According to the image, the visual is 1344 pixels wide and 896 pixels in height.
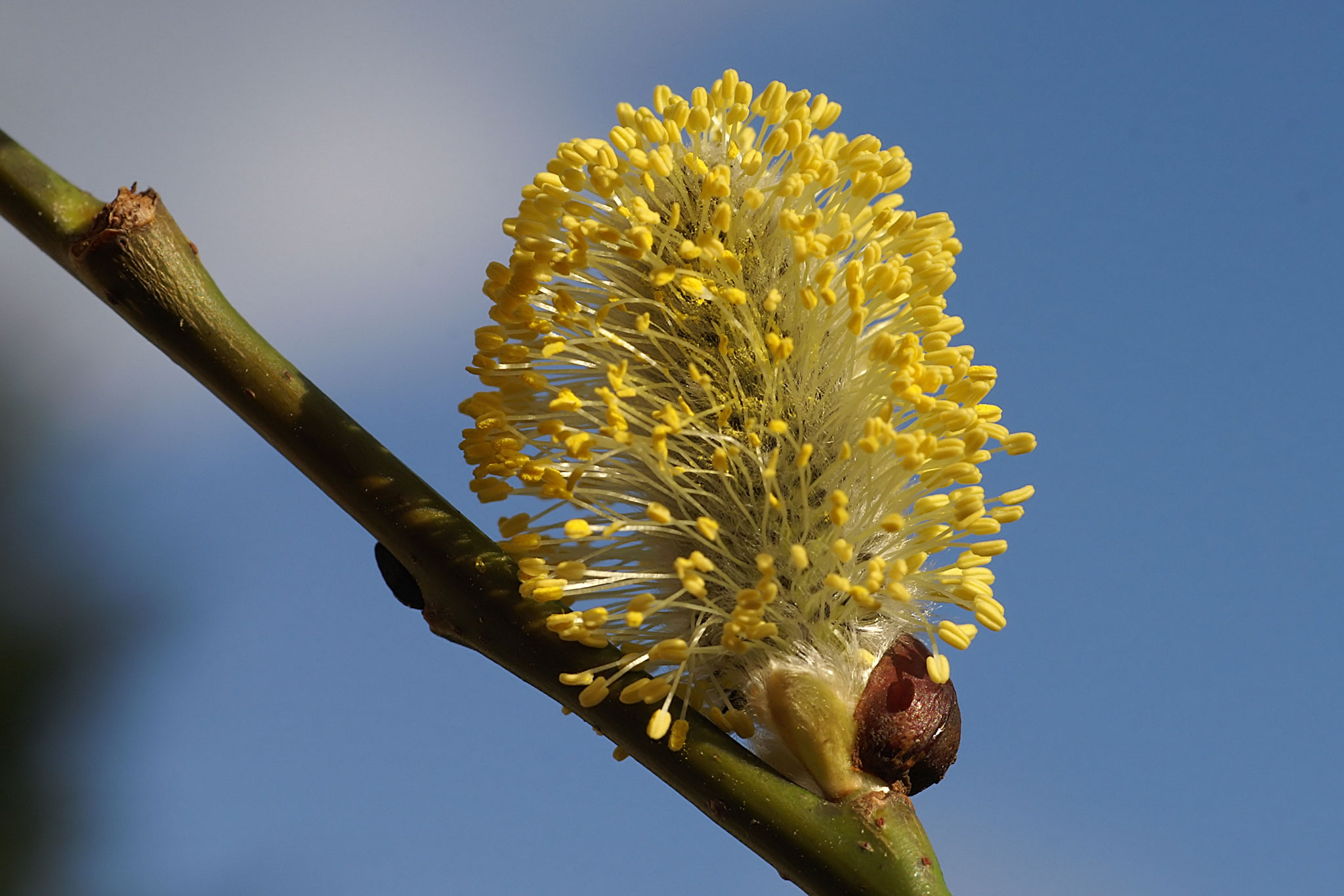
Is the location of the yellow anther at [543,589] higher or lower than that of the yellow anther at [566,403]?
lower

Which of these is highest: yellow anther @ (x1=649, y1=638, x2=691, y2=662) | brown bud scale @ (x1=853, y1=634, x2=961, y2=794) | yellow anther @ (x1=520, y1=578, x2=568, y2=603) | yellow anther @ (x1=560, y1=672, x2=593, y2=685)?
brown bud scale @ (x1=853, y1=634, x2=961, y2=794)

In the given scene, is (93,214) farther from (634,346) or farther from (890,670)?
(890,670)

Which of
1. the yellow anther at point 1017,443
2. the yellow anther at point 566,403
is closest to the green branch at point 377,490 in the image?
the yellow anther at point 566,403

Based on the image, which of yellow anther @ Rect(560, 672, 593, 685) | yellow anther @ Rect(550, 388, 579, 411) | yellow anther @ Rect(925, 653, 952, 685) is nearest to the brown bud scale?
yellow anther @ Rect(925, 653, 952, 685)

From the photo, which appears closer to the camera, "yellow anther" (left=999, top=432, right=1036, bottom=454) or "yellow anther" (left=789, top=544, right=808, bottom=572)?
"yellow anther" (left=789, top=544, right=808, bottom=572)

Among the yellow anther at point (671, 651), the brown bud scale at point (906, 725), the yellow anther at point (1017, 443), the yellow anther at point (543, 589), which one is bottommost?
the yellow anther at point (543, 589)

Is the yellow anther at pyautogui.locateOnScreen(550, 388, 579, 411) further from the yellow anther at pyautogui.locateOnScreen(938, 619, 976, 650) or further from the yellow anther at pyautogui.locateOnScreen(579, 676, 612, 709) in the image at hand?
the yellow anther at pyautogui.locateOnScreen(938, 619, 976, 650)

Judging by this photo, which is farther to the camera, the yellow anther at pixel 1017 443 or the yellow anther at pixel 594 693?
the yellow anther at pixel 1017 443

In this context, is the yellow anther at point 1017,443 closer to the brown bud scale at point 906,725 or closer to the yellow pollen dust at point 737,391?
the yellow pollen dust at point 737,391
